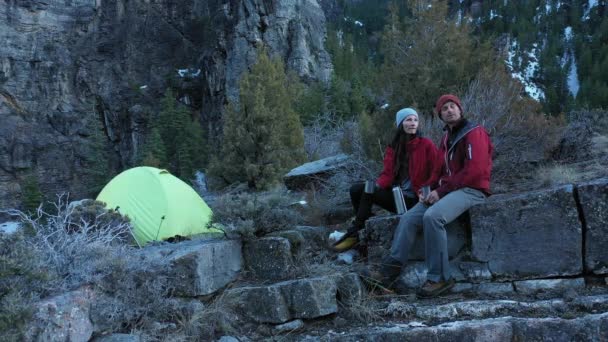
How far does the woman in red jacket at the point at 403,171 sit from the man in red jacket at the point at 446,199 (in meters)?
0.40

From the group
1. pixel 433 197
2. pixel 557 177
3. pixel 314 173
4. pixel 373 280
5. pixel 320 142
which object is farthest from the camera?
pixel 320 142

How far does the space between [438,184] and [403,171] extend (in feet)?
2.19

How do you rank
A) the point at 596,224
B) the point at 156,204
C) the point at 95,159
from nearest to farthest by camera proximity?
the point at 596,224
the point at 156,204
the point at 95,159

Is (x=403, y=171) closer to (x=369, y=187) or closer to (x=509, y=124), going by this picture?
(x=369, y=187)

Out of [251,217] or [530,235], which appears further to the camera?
[251,217]

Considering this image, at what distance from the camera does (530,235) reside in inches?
166

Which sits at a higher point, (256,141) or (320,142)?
(256,141)

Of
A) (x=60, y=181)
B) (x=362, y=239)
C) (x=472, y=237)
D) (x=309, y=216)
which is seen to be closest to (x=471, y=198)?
(x=472, y=237)

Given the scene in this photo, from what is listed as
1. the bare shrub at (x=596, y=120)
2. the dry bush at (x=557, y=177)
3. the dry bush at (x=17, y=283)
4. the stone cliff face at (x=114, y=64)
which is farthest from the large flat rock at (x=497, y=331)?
the stone cliff face at (x=114, y=64)

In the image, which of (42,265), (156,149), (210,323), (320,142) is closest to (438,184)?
(210,323)

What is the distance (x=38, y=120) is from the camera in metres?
42.6

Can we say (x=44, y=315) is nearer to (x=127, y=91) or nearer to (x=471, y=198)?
(x=471, y=198)

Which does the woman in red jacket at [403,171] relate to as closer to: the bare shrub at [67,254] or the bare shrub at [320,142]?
the bare shrub at [67,254]

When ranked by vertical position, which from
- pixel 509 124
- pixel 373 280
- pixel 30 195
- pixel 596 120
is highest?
pixel 596 120
